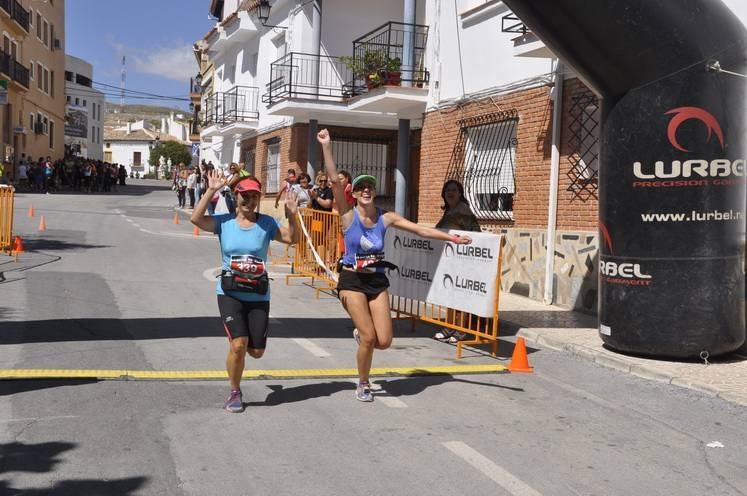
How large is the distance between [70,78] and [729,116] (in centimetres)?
8976

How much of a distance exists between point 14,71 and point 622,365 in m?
42.1

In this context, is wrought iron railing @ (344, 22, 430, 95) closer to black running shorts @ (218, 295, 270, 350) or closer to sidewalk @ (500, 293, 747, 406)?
sidewalk @ (500, 293, 747, 406)

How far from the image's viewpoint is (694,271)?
7.43 m

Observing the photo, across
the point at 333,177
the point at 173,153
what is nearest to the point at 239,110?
the point at 333,177

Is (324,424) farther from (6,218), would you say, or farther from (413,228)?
(6,218)

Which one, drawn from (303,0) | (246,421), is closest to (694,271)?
(246,421)

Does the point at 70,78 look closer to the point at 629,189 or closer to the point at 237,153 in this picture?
the point at 237,153

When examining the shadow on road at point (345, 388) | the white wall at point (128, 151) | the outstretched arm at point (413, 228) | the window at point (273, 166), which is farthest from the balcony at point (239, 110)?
the white wall at point (128, 151)

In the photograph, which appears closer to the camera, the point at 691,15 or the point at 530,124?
the point at 691,15

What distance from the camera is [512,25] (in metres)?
12.8

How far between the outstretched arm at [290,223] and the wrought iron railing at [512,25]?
6894mm

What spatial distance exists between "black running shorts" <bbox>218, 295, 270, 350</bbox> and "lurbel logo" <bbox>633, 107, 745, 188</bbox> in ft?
13.8

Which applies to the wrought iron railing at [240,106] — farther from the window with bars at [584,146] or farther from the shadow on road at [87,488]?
the shadow on road at [87,488]

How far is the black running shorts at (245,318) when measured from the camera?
5.55 metres
